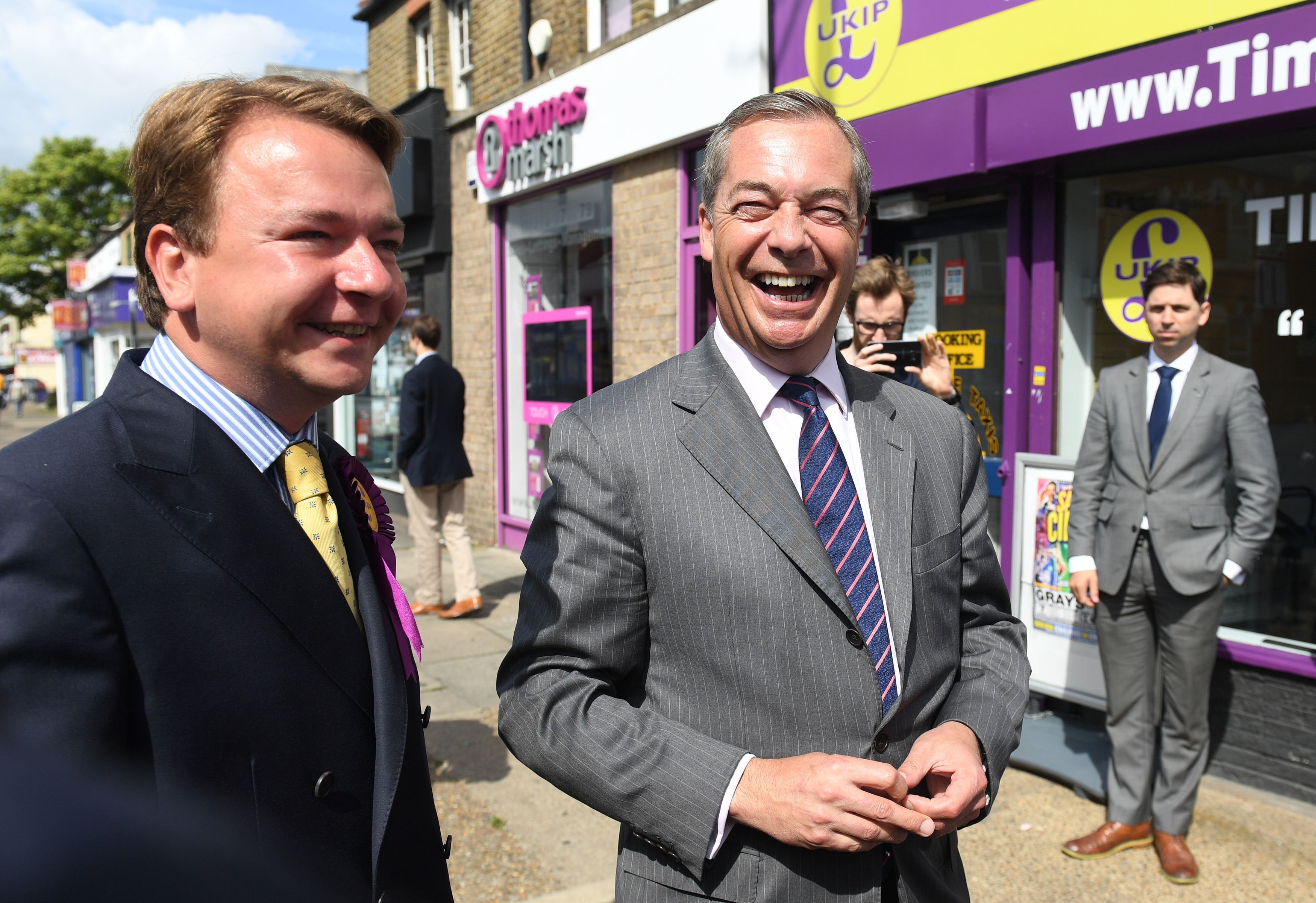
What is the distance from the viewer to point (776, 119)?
5.66ft

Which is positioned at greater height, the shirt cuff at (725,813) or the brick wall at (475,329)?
the brick wall at (475,329)

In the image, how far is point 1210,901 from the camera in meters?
3.36

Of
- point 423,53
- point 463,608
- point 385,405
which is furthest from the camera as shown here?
point 385,405

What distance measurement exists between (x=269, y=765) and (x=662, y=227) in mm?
6471

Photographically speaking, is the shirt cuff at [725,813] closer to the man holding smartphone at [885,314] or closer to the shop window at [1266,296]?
the man holding smartphone at [885,314]

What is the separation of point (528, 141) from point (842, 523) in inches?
309

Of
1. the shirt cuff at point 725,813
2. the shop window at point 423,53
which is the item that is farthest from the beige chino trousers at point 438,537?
the shop window at point 423,53

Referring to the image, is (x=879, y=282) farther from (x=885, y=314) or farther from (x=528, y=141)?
(x=528, y=141)

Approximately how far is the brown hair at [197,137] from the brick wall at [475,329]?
8281 millimetres

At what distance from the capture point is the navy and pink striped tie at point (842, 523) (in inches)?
63.7

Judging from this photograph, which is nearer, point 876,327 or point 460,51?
point 876,327

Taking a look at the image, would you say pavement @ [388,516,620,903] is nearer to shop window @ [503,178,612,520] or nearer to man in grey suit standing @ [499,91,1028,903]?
man in grey suit standing @ [499,91,1028,903]

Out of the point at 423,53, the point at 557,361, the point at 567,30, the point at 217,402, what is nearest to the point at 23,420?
the point at 423,53

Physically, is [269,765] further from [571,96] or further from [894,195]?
[571,96]
